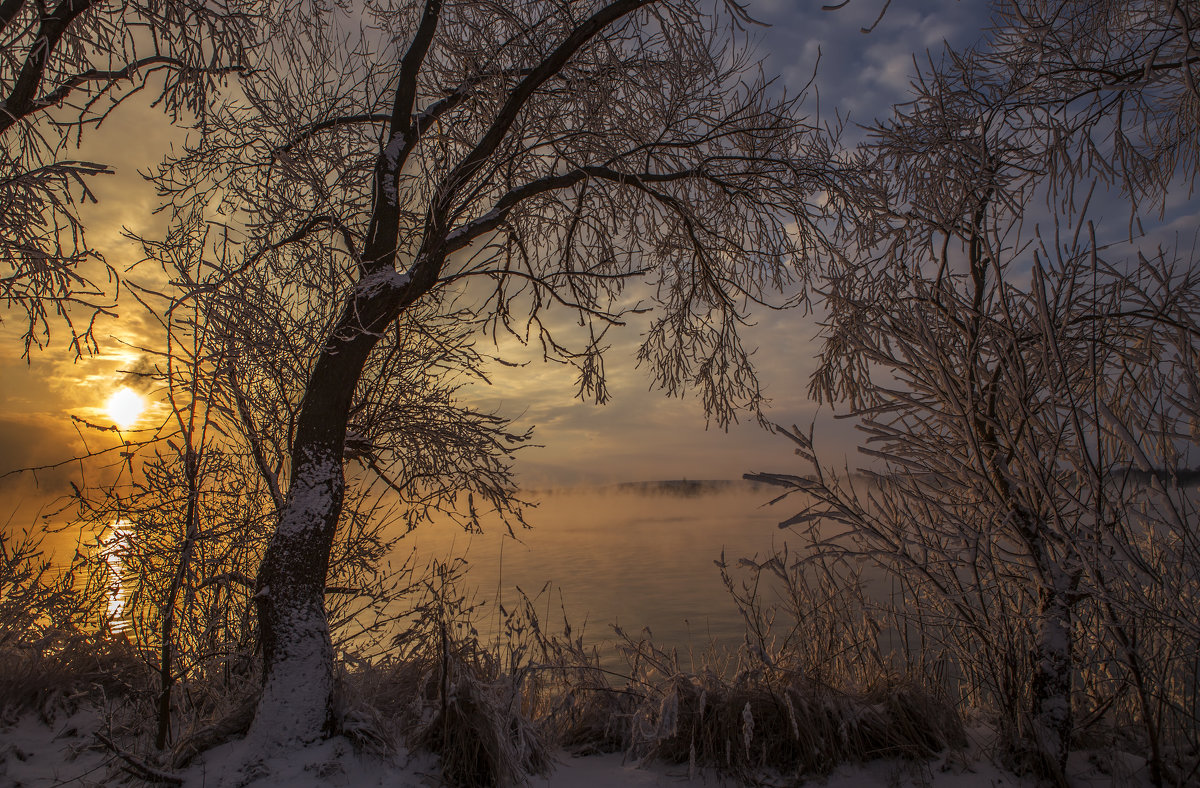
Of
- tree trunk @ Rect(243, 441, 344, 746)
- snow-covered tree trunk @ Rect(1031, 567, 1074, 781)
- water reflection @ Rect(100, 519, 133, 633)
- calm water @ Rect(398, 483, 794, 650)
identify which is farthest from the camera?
calm water @ Rect(398, 483, 794, 650)

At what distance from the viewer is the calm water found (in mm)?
9844

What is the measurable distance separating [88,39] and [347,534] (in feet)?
13.8

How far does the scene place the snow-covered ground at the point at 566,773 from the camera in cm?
293

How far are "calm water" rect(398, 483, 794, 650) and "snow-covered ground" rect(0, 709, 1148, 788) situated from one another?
1.04 meters

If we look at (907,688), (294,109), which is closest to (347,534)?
(294,109)

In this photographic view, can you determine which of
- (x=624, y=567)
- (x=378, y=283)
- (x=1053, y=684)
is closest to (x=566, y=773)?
(x=1053, y=684)

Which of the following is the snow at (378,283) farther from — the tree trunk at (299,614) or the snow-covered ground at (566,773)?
the snow-covered ground at (566,773)

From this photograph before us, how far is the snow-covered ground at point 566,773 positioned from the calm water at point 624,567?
104cm

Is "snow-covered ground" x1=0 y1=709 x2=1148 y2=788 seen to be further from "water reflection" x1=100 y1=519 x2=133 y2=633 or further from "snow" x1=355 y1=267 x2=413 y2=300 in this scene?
"snow" x1=355 y1=267 x2=413 y2=300

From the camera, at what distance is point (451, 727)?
3254 mm

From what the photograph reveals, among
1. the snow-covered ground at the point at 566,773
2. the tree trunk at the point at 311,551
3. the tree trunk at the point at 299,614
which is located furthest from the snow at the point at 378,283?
the snow-covered ground at the point at 566,773

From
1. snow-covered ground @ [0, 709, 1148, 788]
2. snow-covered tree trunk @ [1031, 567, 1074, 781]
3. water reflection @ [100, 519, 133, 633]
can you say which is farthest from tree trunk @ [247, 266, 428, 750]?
snow-covered tree trunk @ [1031, 567, 1074, 781]

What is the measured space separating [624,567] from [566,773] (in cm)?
1253

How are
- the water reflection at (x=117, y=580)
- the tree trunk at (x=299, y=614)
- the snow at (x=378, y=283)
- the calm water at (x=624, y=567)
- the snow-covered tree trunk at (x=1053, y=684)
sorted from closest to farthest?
the snow-covered tree trunk at (x=1053, y=684), the tree trunk at (x=299, y=614), the snow at (x=378, y=283), the water reflection at (x=117, y=580), the calm water at (x=624, y=567)
